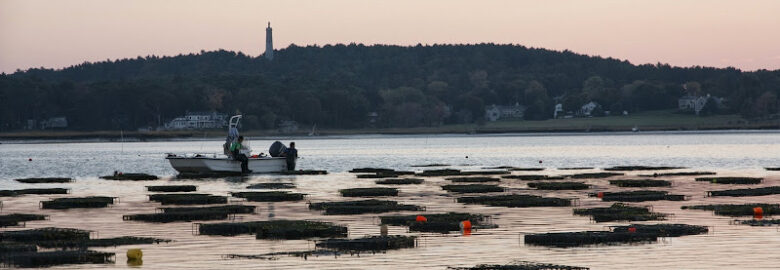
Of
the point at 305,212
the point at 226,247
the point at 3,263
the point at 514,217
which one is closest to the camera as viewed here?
the point at 3,263

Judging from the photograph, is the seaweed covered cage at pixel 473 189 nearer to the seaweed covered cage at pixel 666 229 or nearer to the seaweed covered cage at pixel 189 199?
the seaweed covered cage at pixel 189 199

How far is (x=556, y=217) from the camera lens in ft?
126

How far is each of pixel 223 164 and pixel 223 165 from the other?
59 millimetres

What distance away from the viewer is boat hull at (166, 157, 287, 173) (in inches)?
2884

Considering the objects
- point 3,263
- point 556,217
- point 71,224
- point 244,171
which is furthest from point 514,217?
point 244,171

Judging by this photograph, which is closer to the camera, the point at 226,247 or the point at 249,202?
the point at 226,247

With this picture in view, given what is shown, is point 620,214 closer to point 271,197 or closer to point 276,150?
point 271,197

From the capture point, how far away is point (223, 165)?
73.3 metres

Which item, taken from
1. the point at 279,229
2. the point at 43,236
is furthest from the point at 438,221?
the point at 43,236

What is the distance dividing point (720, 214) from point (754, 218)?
5.73 feet

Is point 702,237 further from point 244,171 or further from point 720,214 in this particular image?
point 244,171

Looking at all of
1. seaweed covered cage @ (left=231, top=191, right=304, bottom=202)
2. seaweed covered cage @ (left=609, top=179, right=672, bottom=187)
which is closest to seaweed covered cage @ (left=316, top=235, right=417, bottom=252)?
seaweed covered cage @ (left=231, top=191, right=304, bottom=202)

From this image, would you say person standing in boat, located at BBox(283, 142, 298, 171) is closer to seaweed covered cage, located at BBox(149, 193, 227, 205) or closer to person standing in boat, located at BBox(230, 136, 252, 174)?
person standing in boat, located at BBox(230, 136, 252, 174)

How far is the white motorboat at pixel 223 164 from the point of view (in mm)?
73250
